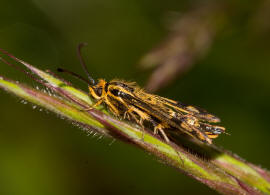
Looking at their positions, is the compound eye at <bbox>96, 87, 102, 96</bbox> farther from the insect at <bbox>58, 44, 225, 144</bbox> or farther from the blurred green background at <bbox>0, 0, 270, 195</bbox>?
the blurred green background at <bbox>0, 0, 270, 195</bbox>

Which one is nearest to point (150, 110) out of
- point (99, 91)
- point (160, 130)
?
point (160, 130)

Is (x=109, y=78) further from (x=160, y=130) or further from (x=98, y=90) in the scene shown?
(x=160, y=130)

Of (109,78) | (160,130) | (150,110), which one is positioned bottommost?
(160,130)

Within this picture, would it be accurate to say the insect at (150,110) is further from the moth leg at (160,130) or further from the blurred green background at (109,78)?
the blurred green background at (109,78)

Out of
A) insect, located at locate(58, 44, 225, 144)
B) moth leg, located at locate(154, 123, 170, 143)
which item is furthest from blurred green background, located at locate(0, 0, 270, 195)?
moth leg, located at locate(154, 123, 170, 143)

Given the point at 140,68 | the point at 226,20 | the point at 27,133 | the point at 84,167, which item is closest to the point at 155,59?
the point at 140,68

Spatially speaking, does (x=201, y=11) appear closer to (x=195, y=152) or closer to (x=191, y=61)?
(x=191, y=61)

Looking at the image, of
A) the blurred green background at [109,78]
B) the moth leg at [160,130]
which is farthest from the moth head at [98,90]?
the blurred green background at [109,78]

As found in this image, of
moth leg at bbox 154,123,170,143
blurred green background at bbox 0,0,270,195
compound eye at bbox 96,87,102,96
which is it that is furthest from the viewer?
blurred green background at bbox 0,0,270,195
